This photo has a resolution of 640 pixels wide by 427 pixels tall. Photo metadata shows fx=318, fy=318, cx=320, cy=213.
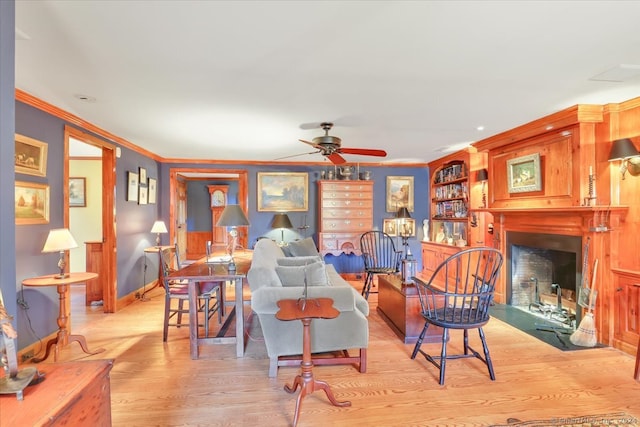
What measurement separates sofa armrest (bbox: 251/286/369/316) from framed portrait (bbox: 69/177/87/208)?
488 cm

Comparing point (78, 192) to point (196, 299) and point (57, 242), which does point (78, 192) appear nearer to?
point (57, 242)

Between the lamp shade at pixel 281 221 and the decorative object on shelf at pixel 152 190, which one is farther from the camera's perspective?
the lamp shade at pixel 281 221

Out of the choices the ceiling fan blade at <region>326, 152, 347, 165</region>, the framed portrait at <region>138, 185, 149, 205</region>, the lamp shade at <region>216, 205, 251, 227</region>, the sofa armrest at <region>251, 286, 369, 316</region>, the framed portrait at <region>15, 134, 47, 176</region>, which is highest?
the ceiling fan blade at <region>326, 152, 347, 165</region>

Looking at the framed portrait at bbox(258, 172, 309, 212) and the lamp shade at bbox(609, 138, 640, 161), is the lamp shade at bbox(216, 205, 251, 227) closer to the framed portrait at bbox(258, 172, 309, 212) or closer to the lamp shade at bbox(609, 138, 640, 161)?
the framed portrait at bbox(258, 172, 309, 212)

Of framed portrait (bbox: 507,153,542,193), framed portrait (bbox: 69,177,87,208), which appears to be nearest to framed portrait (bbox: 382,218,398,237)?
framed portrait (bbox: 507,153,542,193)

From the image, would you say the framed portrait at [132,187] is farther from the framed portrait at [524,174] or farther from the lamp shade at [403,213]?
the framed portrait at [524,174]

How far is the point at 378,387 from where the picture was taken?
8.05 ft

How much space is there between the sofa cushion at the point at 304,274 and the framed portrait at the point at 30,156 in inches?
97.0

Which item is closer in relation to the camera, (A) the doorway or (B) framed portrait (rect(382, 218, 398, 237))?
(A) the doorway

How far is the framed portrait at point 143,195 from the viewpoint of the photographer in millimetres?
5223

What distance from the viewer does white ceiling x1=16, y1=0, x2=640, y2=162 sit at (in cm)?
168

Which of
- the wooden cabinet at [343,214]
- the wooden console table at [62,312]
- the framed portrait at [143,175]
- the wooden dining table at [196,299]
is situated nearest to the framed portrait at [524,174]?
the wooden cabinet at [343,214]

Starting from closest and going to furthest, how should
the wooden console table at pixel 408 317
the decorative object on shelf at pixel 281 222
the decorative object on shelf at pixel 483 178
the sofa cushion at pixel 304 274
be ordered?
the sofa cushion at pixel 304 274, the wooden console table at pixel 408 317, the decorative object on shelf at pixel 483 178, the decorative object on shelf at pixel 281 222

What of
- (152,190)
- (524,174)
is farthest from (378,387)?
(152,190)
